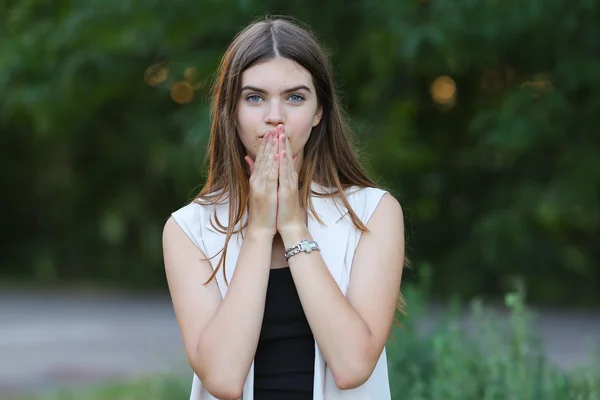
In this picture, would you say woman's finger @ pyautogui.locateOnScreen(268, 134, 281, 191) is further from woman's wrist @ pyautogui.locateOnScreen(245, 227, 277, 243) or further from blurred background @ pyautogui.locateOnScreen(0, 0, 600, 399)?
blurred background @ pyautogui.locateOnScreen(0, 0, 600, 399)

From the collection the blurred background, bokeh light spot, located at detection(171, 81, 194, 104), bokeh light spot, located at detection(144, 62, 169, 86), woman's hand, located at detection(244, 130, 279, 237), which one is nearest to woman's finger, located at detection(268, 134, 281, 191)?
woman's hand, located at detection(244, 130, 279, 237)

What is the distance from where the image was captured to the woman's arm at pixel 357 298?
2.12 meters

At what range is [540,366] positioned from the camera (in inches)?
155

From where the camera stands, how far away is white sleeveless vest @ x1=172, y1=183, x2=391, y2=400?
2.26m

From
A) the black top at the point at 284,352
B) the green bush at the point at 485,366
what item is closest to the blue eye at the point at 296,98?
the black top at the point at 284,352

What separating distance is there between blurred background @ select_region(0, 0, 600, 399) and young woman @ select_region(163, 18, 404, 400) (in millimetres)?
1994

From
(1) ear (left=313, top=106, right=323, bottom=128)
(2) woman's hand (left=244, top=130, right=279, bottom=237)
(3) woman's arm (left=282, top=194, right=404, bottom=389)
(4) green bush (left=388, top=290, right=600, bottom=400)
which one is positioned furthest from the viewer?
(4) green bush (left=388, top=290, right=600, bottom=400)

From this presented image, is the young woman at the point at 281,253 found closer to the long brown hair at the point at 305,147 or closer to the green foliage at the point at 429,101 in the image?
the long brown hair at the point at 305,147

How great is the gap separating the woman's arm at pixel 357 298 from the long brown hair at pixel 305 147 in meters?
0.08

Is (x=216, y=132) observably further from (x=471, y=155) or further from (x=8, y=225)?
(x=8, y=225)

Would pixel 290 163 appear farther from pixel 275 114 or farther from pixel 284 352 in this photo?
pixel 284 352

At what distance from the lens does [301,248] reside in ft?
7.19

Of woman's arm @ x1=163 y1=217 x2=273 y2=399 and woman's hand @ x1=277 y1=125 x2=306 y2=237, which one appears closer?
woman's arm @ x1=163 y1=217 x2=273 y2=399

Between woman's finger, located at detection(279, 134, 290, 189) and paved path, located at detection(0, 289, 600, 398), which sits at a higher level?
woman's finger, located at detection(279, 134, 290, 189)
